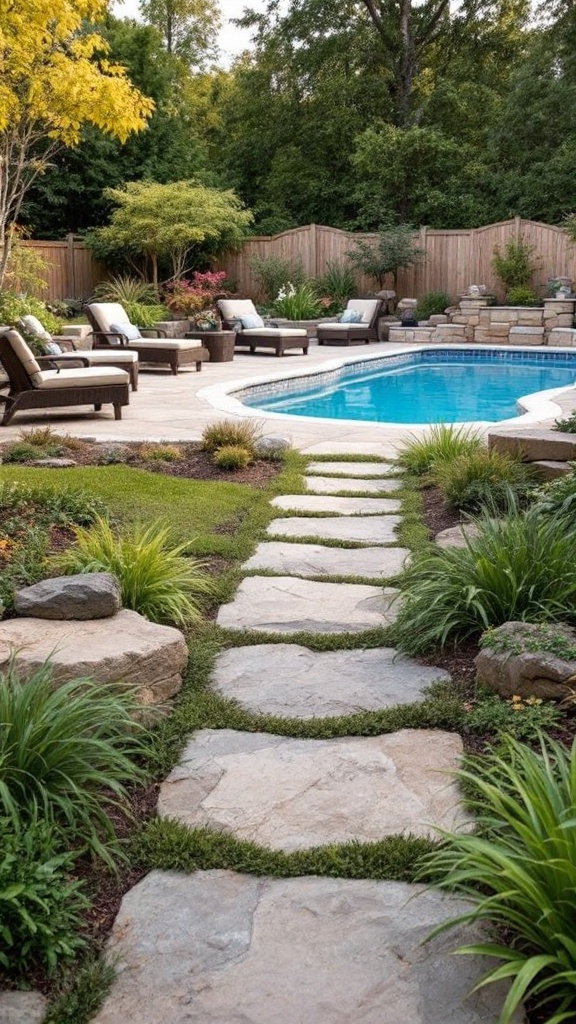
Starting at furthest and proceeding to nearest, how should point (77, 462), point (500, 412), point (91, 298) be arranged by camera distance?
point (91, 298)
point (500, 412)
point (77, 462)

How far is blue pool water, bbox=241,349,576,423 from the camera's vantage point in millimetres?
11374

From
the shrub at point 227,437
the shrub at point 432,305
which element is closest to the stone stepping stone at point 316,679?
the shrub at point 227,437

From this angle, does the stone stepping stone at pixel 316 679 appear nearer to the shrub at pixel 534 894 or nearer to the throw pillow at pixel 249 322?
the shrub at pixel 534 894

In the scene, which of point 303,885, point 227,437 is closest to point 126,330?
point 227,437

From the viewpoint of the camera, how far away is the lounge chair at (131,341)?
1287 centimetres

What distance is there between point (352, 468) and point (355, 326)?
11482 mm

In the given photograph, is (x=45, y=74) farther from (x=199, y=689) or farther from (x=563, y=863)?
(x=563, y=863)

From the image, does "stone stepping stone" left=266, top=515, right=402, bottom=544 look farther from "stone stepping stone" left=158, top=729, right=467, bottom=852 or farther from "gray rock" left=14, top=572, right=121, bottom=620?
"stone stepping stone" left=158, top=729, right=467, bottom=852

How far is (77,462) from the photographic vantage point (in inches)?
267

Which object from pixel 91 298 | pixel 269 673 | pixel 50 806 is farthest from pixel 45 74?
pixel 91 298

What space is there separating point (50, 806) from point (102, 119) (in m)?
7.31

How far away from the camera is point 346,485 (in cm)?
632

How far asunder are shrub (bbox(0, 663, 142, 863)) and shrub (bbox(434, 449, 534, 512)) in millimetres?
3099

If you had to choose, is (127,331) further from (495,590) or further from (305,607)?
(495,590)
